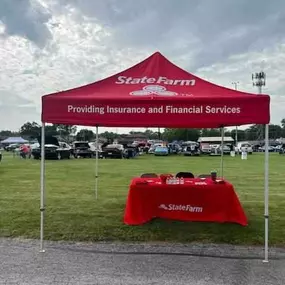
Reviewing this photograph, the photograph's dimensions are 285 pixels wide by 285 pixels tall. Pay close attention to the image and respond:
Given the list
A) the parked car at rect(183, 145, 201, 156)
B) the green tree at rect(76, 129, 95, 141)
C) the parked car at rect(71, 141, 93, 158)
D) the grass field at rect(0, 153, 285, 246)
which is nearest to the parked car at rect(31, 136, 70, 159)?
the parked car at rect(71, 141, 93, 158)

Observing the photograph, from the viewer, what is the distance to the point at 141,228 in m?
6.72

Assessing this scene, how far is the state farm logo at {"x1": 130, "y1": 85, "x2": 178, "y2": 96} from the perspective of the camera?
18.3ft

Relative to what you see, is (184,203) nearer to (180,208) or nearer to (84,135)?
(180,208)

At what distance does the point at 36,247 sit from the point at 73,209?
278 cm

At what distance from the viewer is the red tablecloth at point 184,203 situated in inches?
259

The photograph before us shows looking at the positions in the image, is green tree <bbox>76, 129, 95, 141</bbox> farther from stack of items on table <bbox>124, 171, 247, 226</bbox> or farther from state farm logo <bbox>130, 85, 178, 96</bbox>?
state farm logo <bbox>130, 85, 178, 96</bbox>

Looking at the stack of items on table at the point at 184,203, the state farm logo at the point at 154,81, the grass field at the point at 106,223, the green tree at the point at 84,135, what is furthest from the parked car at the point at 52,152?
the green tree at the point at 84,135

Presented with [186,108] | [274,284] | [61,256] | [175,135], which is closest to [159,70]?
[186,108]

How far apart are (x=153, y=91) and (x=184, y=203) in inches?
81.9

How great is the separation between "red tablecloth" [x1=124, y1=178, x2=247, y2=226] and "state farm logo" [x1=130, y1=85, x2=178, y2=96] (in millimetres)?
1718

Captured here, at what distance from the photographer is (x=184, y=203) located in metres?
6.64

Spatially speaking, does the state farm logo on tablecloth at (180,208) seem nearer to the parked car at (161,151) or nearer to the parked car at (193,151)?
the parked car at (161,151)

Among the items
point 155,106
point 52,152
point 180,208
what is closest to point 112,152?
point 52,152

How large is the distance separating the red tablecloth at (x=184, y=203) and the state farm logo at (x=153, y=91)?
1.72m
